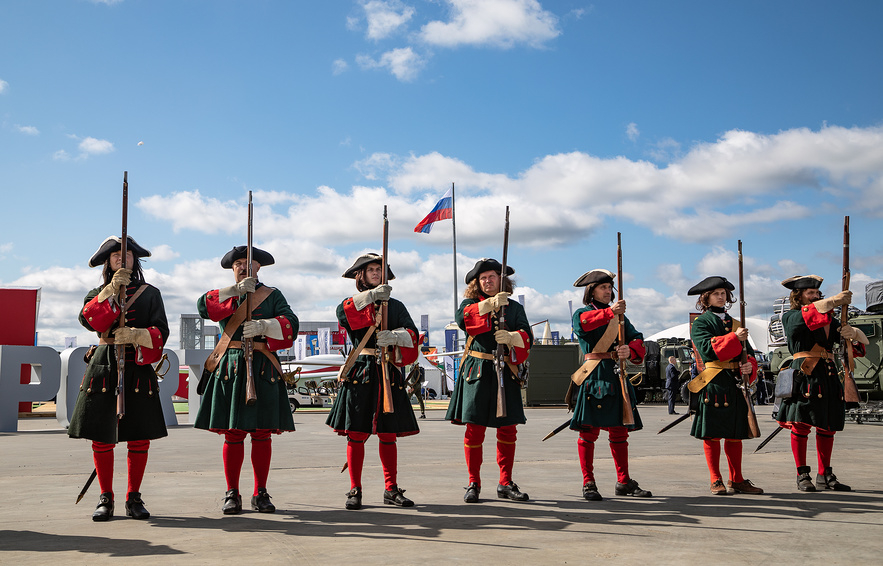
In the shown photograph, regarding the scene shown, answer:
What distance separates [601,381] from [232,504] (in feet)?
10.5

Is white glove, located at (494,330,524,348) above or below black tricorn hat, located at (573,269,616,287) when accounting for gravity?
below

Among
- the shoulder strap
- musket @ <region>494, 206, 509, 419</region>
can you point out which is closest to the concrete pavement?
musket @ <region>494, 206, 509, 419</region>

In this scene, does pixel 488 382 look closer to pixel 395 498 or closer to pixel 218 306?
pixel 395 498

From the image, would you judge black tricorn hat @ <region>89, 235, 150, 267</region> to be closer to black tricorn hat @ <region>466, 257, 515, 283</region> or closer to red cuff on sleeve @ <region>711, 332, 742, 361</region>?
black tricorn hat @ <region>466, 257, 515, 283</region>

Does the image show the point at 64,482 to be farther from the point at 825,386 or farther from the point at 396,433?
the point at 825,386

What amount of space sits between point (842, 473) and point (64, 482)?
27.3 ft

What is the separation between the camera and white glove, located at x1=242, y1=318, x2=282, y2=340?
6.10 meters

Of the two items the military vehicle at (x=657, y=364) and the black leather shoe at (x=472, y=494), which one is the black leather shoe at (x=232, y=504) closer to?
the black leather shoe at (x=472, y=494)

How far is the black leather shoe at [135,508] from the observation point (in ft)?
19.5

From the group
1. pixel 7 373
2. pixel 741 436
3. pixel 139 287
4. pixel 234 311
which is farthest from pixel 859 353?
pixel 7 373

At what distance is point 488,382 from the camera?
688 centimetres

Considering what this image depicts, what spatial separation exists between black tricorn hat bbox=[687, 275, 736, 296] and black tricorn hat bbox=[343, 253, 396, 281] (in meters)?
2.79

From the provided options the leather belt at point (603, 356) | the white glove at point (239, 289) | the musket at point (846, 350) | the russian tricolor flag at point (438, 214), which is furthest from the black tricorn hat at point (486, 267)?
the russian tricolor flag at point (438, 214)

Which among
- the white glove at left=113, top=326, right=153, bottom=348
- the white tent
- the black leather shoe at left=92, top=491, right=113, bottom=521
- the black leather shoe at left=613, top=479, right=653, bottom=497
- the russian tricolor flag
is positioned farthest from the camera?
the white tent
